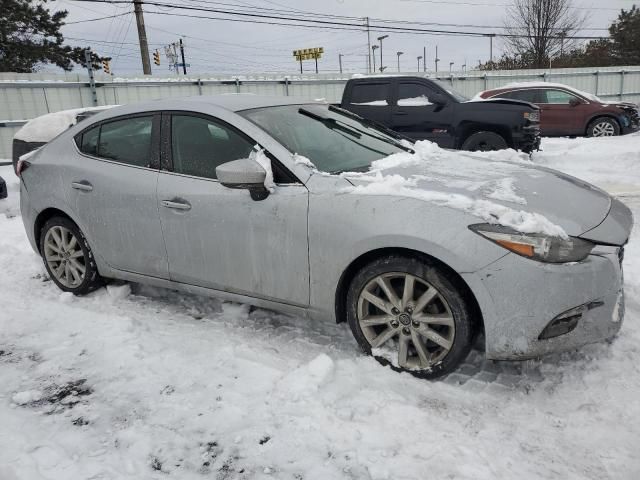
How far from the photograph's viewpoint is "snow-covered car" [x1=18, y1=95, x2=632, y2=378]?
2.54 metres

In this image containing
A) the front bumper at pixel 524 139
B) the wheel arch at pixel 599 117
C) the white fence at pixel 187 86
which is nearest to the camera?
the front bumper at pixel 524 139

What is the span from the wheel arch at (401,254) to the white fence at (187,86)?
1311 cm

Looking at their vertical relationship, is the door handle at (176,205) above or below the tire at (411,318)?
above

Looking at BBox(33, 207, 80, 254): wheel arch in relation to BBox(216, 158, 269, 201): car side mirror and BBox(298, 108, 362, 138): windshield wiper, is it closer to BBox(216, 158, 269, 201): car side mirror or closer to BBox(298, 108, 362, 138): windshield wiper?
BBox(216, 158, 269, 201): car side mirror

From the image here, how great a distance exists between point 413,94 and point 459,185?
751 cm

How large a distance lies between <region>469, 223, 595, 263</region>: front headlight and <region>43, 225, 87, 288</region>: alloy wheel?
322cm

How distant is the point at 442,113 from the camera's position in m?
9.66

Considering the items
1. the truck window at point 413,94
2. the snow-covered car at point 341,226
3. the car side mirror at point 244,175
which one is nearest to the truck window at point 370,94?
the truck window at point 413,94

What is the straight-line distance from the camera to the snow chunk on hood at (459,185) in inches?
101

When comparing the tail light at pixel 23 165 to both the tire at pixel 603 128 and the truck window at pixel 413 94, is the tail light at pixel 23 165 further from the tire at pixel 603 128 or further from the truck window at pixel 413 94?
the tire at pixel 603 128

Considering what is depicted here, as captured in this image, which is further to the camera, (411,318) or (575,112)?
(575,112)

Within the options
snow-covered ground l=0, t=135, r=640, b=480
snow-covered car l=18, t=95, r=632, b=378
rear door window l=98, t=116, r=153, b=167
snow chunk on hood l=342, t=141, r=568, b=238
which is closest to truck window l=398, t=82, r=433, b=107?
snow-covered car l=18, t=95, r=632, b=378

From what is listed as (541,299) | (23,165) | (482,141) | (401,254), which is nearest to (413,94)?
(482,141)

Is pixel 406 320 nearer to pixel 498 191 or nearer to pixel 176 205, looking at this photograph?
pixel 498 191
